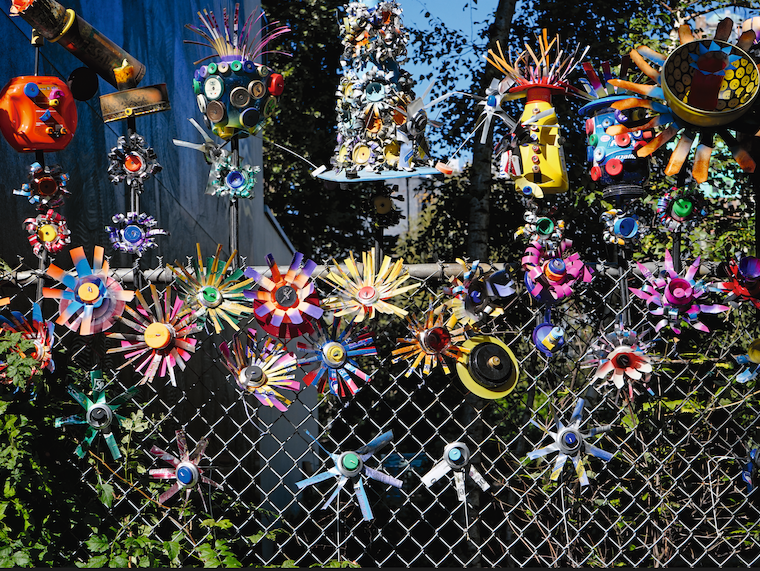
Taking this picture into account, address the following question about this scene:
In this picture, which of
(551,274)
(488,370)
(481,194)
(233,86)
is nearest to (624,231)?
(551,274)

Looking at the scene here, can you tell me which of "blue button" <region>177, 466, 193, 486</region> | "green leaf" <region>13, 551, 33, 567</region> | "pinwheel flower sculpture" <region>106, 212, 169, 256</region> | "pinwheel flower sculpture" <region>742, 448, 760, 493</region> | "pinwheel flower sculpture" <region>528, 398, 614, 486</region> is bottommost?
"blue button" <region>177, 466, 193, 486</region>

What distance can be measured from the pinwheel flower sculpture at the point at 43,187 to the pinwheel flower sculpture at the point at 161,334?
0.41m

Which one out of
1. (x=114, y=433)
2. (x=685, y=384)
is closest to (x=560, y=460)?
(x=114, y=433)

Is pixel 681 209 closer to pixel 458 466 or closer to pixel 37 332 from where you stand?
pixel 458 466

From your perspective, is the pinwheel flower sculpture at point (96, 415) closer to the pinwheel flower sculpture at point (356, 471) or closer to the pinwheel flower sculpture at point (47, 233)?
the pinwheel flower sculpture at point (47, 233)

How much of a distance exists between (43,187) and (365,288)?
0.91 m

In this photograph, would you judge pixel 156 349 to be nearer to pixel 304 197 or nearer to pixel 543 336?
pixel 543 336

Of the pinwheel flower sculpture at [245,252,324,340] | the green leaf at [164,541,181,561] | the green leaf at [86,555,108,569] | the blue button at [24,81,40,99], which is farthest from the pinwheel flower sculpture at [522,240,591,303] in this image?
the blue button at [24,81,40,99]

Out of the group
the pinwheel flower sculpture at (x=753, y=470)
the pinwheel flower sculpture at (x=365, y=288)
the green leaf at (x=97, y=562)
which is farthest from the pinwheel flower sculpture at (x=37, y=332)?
the pinwheel flower sculpture at (x=753, y=470)

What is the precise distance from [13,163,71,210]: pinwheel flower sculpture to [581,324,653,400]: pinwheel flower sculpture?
1.46 metres

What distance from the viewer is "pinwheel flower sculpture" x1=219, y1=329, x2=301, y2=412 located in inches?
70.2

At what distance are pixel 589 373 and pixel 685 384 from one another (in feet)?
6.31

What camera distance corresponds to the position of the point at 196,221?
491 cm

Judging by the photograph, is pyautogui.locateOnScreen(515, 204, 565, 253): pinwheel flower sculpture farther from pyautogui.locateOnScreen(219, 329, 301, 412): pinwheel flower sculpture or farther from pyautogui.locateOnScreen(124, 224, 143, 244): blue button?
pyautogui.locateOnScreen(124, 224, 143, 244): blue button
